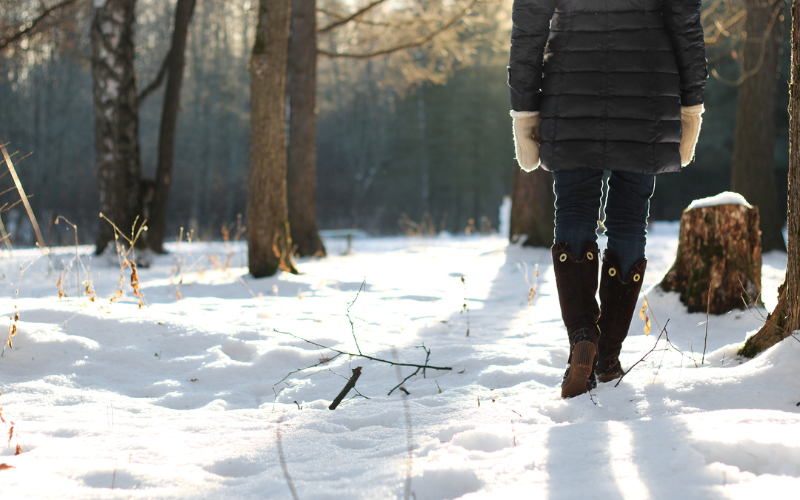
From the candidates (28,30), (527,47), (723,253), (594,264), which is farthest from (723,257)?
(28,30)

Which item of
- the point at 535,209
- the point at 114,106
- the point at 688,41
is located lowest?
the point at 535,209

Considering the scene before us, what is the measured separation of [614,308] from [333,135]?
32.8 meters

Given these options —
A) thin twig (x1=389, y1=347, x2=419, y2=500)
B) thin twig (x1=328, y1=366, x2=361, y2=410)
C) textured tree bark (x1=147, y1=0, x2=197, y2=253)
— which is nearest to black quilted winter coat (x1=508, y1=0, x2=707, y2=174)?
thin twig (x1=389, y1=347, x2=419, y2=500)

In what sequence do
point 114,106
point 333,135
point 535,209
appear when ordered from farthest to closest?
point 333,135 < point 535,209 < point 114,106

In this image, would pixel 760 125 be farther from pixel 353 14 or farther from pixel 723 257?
pixel 353 14

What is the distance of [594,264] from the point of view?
1.99 m

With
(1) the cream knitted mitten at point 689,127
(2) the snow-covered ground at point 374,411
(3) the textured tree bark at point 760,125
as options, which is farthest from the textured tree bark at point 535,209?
(1) the cream knitted mitten at point 689,127

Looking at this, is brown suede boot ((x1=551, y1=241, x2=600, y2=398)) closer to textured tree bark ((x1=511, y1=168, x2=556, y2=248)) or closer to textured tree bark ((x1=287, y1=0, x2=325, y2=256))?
textured tree bark ((x1=511, y1=168, x2=556, y2=248))

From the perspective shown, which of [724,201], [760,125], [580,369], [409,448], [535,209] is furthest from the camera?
[760,125]

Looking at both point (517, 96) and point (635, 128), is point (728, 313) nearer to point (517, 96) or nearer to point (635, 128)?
point (635, 128)

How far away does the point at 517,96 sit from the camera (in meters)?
1.99

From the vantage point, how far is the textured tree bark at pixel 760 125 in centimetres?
760

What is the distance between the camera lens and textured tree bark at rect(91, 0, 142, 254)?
6449mm

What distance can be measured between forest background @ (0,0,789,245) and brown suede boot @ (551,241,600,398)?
40.6 ft
